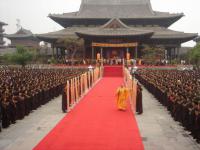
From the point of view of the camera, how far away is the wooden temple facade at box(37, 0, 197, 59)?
44.8 metres

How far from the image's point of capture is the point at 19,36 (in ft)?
225

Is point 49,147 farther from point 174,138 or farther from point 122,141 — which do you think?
point 174,138

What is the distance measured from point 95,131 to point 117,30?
114ft

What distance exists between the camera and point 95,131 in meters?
11.1

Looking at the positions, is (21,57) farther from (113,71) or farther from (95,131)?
(95,131)

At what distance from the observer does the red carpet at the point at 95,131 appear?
952 cm

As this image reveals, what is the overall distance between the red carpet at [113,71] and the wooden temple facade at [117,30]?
19.1 feet

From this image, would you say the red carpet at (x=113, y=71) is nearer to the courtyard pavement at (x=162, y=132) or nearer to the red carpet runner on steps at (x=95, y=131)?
the red carpet runner on steps at (x=95, y=131)

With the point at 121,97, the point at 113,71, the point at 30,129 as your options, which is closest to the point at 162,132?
the point at 121,97

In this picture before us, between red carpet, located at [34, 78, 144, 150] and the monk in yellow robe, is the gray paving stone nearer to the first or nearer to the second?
red carpet, located at [34, 78, 144, 150]

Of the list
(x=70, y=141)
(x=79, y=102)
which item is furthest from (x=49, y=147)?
(x=79, y=102)

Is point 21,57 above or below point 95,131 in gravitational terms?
above

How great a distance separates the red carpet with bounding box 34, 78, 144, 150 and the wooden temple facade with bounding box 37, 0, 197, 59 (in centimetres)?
2931

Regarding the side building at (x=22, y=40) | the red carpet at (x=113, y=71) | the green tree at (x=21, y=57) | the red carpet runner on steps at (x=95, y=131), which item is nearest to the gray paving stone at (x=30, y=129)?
the red carpet runner on steps at (x=95, y=131)
